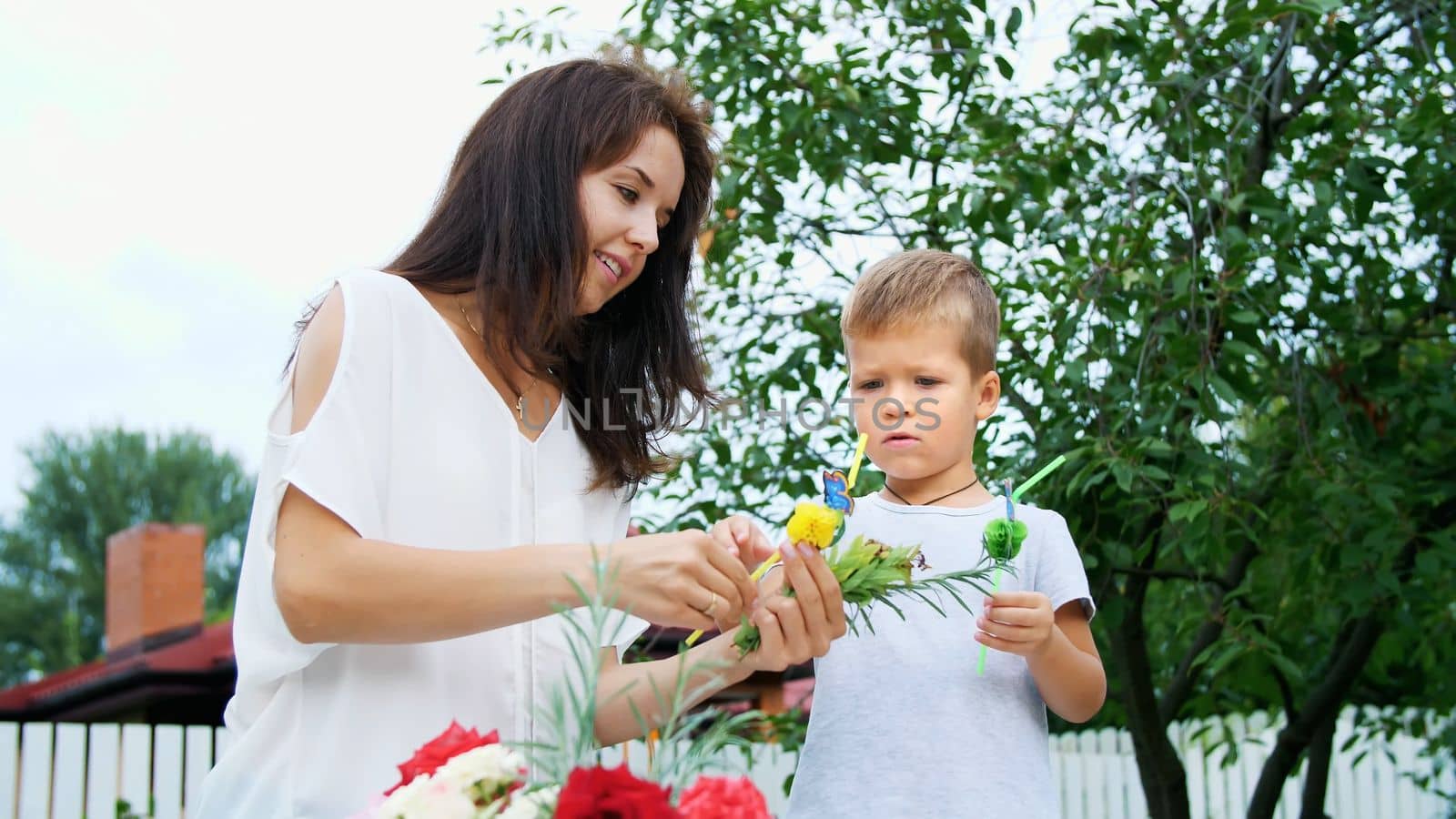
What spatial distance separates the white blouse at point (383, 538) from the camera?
148cm

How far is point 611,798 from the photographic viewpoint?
2.81 ft

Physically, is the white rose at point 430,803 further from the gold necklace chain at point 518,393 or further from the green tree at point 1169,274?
the green tree at point 1169,274

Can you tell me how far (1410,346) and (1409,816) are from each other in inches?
196

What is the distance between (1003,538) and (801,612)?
307 mm

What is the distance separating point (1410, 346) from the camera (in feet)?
13.5

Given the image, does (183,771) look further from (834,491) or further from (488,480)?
(834,491)

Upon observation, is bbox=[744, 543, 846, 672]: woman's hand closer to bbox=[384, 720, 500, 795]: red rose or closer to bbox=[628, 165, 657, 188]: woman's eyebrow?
bbox=[384, 720, 500, 795]: red rose

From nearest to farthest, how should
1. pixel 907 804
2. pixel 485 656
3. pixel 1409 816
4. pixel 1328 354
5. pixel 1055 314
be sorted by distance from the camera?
pixel 485 656 < pixel 907 804 < pixel 1055 314 < pixel 1328 354 < pixel 1409 816

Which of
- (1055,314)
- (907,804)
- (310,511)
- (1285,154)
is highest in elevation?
(1285,154)

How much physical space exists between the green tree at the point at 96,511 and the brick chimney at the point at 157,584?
19846 mm

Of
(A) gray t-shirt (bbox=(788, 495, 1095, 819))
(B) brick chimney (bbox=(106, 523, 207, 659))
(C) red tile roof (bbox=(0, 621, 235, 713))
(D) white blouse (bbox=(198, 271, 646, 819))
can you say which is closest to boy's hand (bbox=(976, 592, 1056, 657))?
(A) gray t-shirt (bbox=(788, 495, 1095, 819))

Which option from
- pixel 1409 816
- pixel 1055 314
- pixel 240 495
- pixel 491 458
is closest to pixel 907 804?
pixel 491 458

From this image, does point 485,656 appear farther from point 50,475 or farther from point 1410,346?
point 50,475

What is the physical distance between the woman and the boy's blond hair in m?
0.33
